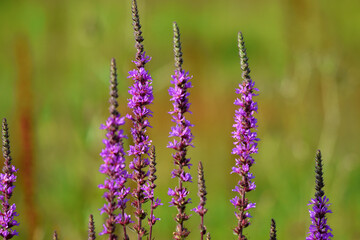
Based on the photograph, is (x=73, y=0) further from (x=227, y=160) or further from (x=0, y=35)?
(x=227, y=160)

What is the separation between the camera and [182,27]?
11.1 meters

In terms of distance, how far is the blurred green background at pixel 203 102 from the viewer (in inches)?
183

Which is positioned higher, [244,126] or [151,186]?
[244,126]

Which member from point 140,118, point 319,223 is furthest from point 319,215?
point 140,118

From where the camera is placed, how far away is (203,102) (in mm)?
9375

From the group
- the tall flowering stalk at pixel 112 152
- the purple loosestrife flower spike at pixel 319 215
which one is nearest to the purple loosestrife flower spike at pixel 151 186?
the tall flowering stalk at pixel 112 152

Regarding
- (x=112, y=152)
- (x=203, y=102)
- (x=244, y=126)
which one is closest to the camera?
(x=112, y=152)

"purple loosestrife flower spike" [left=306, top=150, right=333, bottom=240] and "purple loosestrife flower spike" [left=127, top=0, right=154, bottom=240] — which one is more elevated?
"purple loosestrife flower spike" [left=127, top=0, right=154, bottom=240]

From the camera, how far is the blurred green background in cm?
464

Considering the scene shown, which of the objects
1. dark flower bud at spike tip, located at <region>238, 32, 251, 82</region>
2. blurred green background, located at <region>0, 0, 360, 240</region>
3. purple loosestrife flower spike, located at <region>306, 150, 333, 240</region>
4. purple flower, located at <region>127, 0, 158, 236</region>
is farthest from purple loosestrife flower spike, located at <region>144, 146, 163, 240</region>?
blurred green background, located at <region>0, 0, 360, 240</region>

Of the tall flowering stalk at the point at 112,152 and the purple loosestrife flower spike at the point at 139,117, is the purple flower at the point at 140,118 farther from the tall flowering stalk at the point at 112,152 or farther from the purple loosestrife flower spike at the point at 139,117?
the tall flowering stalk at the point at 112,152

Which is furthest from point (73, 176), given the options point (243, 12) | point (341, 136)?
point (243, 12)

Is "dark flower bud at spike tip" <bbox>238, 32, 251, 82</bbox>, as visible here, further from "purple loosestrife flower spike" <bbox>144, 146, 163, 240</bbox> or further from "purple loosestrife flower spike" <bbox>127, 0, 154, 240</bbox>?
"purple loosestrife flower spike" <bbox>144, 146, 163, 240</bbox>

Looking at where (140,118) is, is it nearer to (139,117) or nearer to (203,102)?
(139,117)
